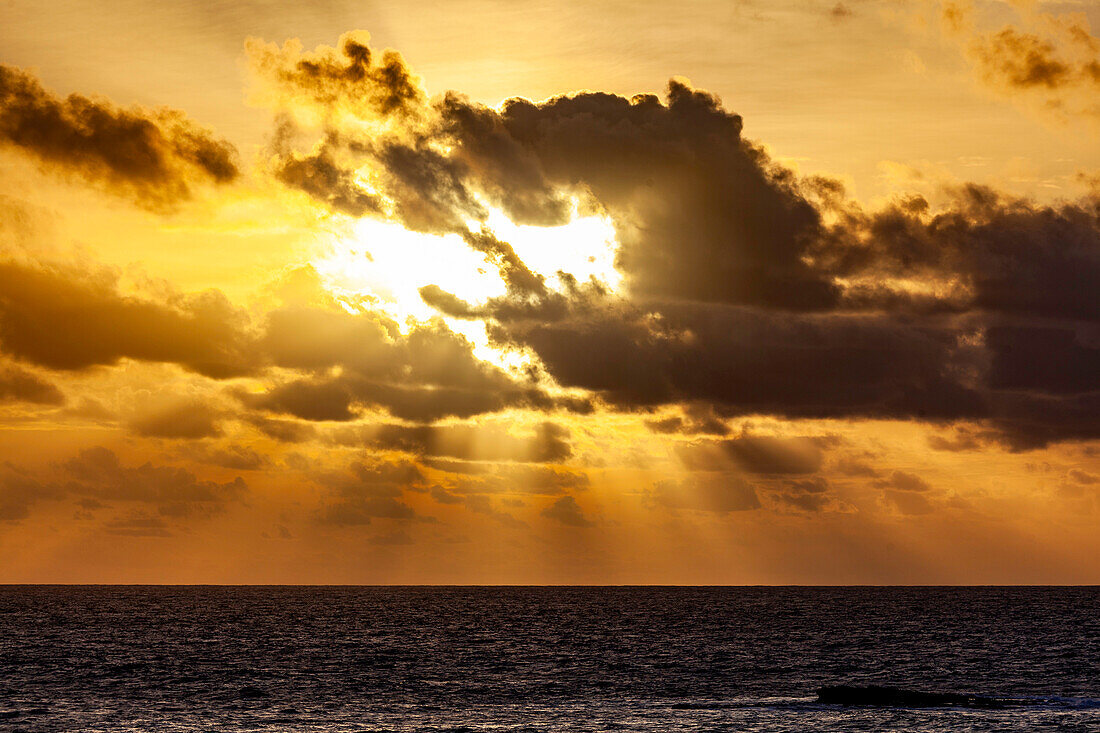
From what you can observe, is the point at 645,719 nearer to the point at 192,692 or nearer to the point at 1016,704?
the point at 1016,704

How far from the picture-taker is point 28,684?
9712 cm

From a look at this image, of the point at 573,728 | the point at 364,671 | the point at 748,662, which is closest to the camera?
the point at 573,728

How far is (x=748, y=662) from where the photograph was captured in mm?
118312

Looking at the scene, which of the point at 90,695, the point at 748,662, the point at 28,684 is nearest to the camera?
the point at 90,695

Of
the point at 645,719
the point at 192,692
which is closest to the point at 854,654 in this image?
the point at 645,719

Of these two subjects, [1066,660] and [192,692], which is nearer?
[192,692]

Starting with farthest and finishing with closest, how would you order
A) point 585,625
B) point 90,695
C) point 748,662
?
point 585,625
point 748,662
point 90,695

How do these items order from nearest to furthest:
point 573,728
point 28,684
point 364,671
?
point 573,728 → point 28,684 → point 364,671

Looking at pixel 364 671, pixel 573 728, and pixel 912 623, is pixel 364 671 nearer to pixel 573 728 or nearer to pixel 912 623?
pixel 573 728

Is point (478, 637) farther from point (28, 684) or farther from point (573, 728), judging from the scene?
point (573, 728)

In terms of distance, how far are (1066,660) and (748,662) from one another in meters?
31.9

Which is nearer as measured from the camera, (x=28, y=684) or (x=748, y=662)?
(x=28, y=684)

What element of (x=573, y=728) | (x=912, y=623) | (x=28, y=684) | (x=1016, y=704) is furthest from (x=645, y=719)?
(x=912, y=623)

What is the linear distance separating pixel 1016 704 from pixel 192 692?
63.4 meters
